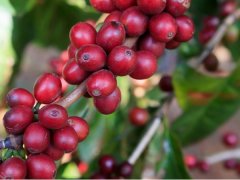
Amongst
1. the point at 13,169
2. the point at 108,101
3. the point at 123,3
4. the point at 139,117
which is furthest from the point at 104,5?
the point at 139,117

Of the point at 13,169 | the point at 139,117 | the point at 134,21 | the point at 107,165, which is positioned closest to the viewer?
the point at 13,169

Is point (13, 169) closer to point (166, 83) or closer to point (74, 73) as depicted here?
point (74, 73)

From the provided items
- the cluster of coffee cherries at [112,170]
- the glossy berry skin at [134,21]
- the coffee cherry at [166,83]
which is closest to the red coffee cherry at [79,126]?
the glossy berry skin at [134,21]

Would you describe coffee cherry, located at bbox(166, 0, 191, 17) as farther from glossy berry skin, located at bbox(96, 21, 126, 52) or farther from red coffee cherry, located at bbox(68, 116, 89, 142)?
red coffee cherry, located at bbox(68, 116, 89, 142)

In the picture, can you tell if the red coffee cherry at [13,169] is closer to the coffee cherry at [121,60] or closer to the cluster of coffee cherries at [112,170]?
the coffee cherry at [121,60]

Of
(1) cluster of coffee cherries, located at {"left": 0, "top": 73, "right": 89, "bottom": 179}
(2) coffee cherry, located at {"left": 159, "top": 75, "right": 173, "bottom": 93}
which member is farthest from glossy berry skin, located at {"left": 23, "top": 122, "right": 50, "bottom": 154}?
(2) coffee cherry, located at {"left": 159, "top": 75, "right": 173, "bottom": 93}

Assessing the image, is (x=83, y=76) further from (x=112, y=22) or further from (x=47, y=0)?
(x=47, y=0)
